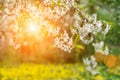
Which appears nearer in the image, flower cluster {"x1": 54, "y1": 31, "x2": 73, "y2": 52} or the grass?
flower cluster {"x1": 54, "y1": 31, "x2": 73, "y2": 52}

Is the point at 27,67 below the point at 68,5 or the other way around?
the other way around

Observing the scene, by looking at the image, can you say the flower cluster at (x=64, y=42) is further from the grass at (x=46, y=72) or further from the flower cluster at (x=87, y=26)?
the grass at (x=46, y=72)

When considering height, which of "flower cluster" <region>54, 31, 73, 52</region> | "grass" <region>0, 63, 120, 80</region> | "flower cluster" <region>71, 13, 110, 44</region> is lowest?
"flower cluster" <region>54, 31, 73, 52</region>

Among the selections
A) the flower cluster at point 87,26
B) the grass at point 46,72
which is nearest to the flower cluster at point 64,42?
the flower cluster at point 87,26

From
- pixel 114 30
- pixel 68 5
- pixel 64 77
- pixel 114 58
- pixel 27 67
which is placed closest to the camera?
pixel 68 5

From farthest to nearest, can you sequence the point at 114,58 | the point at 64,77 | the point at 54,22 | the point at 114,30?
the point at 114,58 → the point at 64,77 → the point at 114,30 → the point at 54,22

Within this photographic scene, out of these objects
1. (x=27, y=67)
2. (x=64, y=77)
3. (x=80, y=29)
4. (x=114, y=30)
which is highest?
(x=27, y=67)

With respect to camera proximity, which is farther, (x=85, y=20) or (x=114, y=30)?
(x=114, y=30)

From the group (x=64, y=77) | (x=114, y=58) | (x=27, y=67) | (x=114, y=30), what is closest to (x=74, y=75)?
(x=64, y=77)

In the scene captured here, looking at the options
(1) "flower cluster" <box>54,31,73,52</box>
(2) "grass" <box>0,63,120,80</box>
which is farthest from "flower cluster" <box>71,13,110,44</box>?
(2) "grass" <box>0,63,120,80</box>

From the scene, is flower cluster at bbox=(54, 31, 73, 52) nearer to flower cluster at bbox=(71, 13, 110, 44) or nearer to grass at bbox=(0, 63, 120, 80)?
flower cluster at bbox=(71, 13, 110, 44)

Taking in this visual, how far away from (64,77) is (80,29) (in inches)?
402

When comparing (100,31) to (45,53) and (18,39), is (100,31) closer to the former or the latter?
(18,39)

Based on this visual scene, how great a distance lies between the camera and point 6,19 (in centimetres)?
514
